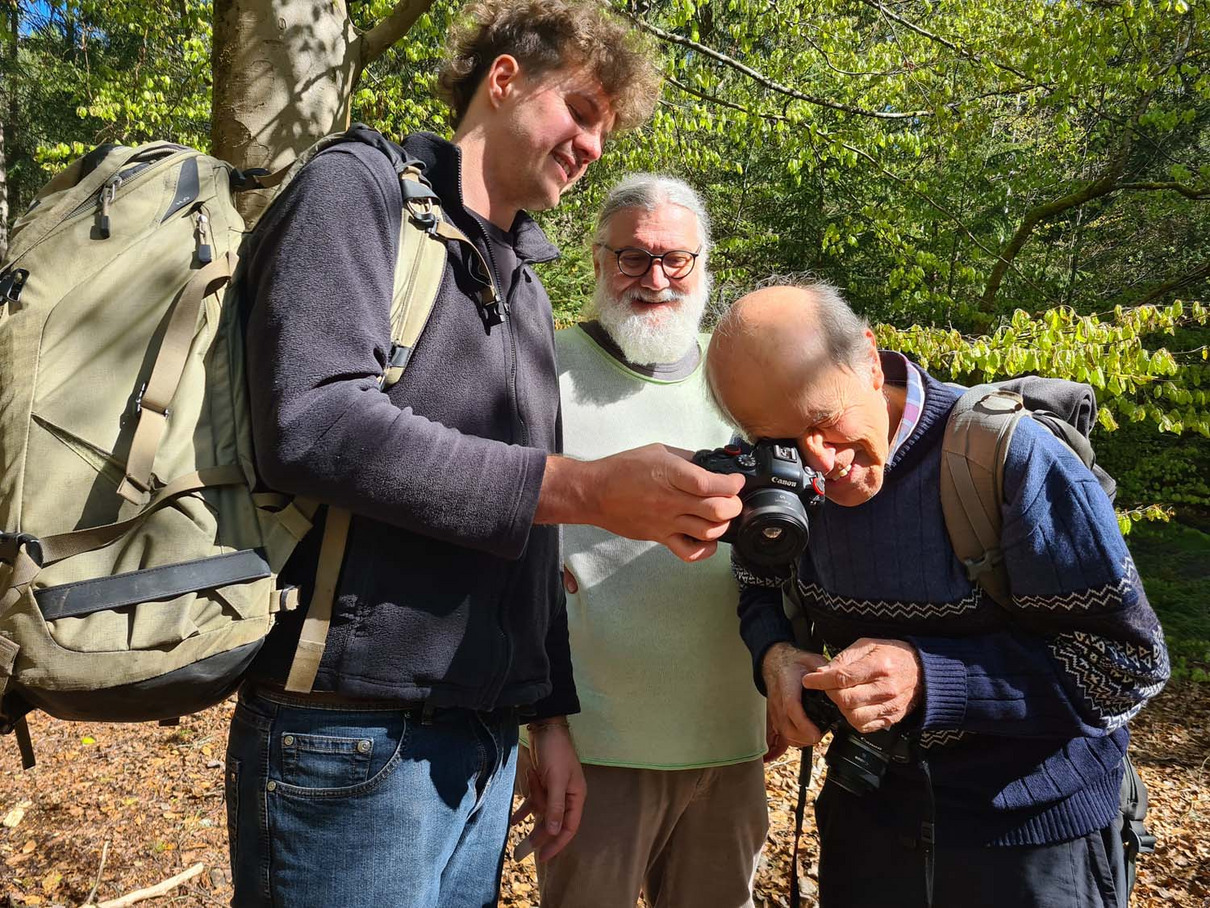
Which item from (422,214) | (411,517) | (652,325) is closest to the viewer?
(411,517)

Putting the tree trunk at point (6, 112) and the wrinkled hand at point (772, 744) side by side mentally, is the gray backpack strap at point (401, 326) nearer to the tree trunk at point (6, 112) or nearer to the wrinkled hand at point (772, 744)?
the wrinkled hand at point (772, 744)

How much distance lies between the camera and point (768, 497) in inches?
59.6

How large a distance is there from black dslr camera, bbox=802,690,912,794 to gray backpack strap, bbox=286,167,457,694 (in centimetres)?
96

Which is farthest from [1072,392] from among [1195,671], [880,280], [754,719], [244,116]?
[880,280]

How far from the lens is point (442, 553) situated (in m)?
1.51

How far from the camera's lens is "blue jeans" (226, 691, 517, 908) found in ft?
4.69

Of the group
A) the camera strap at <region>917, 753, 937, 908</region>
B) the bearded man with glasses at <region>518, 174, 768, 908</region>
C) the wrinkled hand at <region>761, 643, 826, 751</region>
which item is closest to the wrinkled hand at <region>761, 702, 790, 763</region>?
the bearded man with glasses at <region>518, 174, 768, 908</region>

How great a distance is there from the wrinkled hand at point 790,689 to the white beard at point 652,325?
3.41ft

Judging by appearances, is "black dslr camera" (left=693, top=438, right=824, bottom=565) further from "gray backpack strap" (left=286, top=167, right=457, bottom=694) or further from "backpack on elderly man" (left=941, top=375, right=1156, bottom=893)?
"gray backpack strap" (left=286, top=167, right=457, bottom=694)

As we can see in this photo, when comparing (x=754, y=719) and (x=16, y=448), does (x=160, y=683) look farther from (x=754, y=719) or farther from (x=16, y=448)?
(x=754, y=719)

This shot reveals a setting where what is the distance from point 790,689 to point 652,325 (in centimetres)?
124

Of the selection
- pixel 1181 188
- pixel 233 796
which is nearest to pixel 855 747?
pixel 233 796

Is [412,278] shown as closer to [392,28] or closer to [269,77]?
[269,77]

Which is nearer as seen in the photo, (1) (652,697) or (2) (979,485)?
(2) (979,485)
